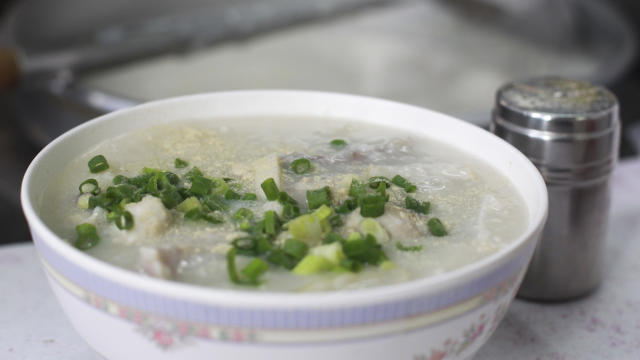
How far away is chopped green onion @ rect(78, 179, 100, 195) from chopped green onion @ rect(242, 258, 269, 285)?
1.47 feet

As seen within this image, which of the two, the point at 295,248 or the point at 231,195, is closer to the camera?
the point at 295,248

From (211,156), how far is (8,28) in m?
2.71

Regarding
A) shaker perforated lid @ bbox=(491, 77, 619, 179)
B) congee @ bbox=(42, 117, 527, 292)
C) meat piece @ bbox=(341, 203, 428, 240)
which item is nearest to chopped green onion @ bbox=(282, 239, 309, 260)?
congee @ bbox=(42, 117, 527, 292)

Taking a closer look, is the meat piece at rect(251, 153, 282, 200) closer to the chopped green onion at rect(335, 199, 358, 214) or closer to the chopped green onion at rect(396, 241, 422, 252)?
the chopped green onion at rect(335, 199, 358, 214)

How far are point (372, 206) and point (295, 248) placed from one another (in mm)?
191

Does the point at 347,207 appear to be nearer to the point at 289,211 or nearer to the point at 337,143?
the point at 289,211

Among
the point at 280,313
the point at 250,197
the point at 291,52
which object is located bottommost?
the point at 291,52

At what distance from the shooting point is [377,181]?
4.74 ft

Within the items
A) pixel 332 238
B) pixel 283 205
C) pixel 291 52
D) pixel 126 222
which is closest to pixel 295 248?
pixel 332 238

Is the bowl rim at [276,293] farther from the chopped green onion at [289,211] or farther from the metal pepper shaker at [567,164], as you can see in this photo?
the metal pepper shaker at [567,164]

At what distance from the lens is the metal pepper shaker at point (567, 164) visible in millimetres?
1687

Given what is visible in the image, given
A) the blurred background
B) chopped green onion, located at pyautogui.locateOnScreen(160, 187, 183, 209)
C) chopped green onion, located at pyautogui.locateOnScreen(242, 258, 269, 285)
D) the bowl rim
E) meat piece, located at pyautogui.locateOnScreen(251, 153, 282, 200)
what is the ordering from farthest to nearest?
the blurred background < meat piece, located at pyautogui.locateOnScreen(251, 153, 282, 200) < chopped green onion, located at pyautogui.locateOnScreen(160, 187, 183, 209) < chopped green onion, located at pyautogui.locateOnScreen(242, 258, 269, 285) < the bowl rim

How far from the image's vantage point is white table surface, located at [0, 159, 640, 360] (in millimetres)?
1535

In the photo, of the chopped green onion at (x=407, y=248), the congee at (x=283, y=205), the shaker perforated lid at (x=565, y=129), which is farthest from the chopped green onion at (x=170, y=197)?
the shaker perforated lid at (x=565, y=129)
